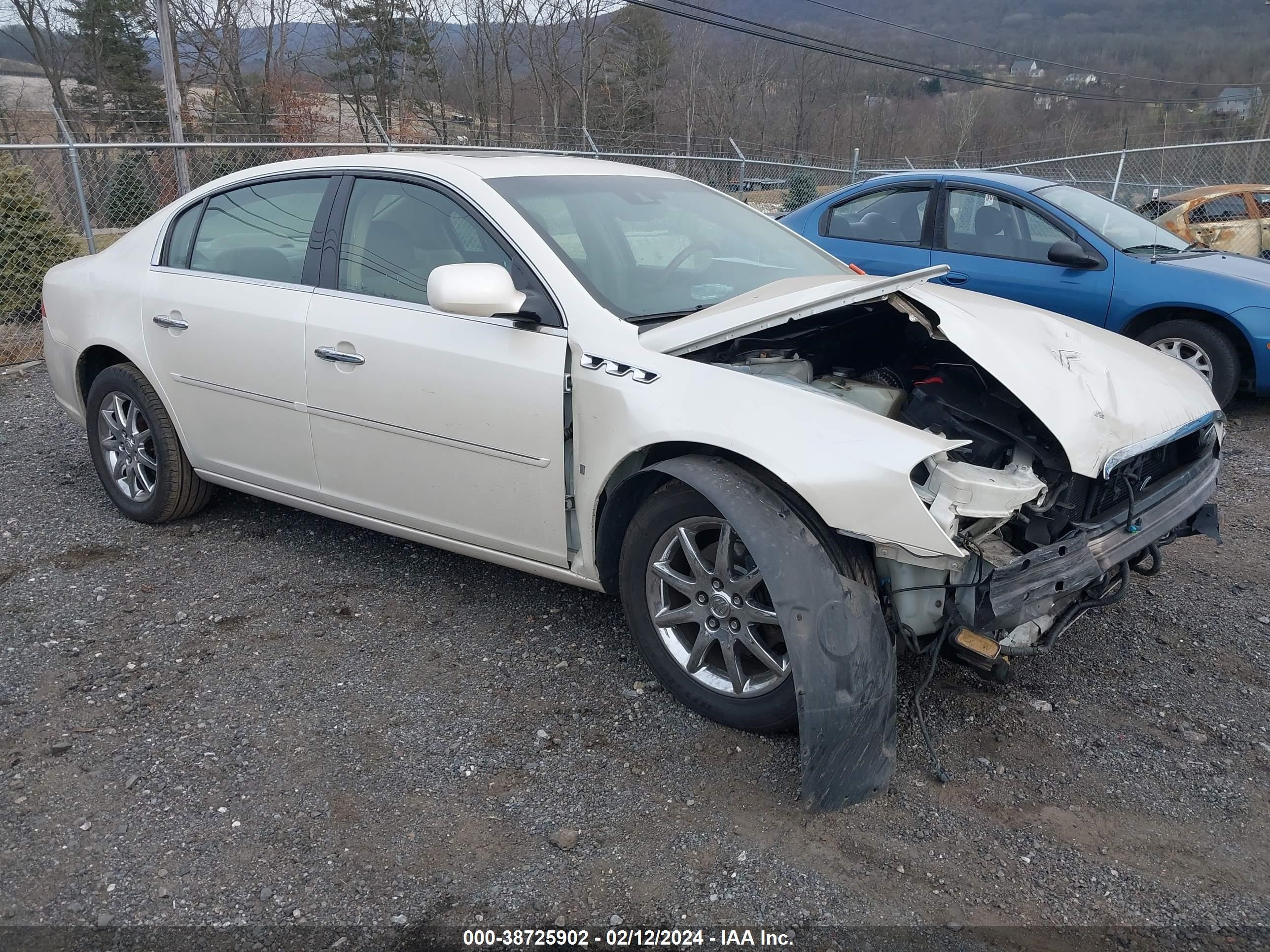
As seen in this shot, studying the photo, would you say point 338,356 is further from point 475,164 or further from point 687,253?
point 687,253

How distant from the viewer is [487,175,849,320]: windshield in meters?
3.39

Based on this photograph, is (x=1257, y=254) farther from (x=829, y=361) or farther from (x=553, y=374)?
(x=553, y=374)

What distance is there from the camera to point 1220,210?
419 inches

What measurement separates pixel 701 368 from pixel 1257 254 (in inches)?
402

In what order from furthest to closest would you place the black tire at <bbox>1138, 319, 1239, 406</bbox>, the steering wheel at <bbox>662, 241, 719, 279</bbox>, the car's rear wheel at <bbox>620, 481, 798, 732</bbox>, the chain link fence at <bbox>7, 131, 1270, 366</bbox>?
the chain link fence at <bbox>7, 131, 1270, 366</bbox>, the black tire at <bbox>1138, 319, 1239, 406</bbox>, the steering wheel at <bbox>662, 241, 719, 279</bbox>, the car's rear wheel at <bbox>620, 481, 798, 732</bbox>

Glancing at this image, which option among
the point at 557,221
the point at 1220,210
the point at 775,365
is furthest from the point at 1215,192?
the point at 557,221

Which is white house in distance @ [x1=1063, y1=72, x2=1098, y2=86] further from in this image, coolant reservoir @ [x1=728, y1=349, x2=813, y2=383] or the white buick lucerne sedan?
coolant reservoir @ [x1=728, y1=349, x2=813, y2=383]

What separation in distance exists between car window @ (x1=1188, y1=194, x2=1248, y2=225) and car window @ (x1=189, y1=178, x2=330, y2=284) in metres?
10.1

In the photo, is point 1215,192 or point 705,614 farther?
point 1215,192

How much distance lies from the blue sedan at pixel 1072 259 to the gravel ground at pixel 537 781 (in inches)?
108

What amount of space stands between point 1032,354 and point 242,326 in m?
3.01

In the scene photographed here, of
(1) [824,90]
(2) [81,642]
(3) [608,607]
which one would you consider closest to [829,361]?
(3) [608,607]

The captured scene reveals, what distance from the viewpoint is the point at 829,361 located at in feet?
11.4

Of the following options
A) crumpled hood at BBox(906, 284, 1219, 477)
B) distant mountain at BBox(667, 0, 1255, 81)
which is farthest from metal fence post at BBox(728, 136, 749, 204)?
distant mountain at BBox(667, 0, 1255, 81)
